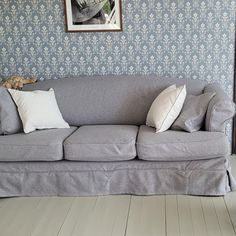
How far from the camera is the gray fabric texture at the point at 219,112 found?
2.68 meters

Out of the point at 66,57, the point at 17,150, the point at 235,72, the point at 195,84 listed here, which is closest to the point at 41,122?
the point at 17,150

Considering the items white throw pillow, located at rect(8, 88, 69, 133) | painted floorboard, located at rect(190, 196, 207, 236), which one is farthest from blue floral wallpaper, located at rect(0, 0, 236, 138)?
painted floorboard, located at rect(190, 196, 207, 236)

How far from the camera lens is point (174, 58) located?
11.5 feet

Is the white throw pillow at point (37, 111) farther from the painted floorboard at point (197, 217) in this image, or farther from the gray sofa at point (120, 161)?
the painted floorboard at point (197, 217)

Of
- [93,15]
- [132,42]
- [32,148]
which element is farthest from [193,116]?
[93,15]

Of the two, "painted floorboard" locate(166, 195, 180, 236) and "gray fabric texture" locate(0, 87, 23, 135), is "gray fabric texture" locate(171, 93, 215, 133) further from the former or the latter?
"gray fabric texture" locate(0, 87, 23, 135)

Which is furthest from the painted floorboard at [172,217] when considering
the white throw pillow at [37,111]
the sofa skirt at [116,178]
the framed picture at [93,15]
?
the framed picture at [93,15]

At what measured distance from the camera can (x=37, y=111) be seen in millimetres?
3037

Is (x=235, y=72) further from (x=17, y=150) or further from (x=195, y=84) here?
(x=17, y=150)

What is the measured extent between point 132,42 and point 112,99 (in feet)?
2.08

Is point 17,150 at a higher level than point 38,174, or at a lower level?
higher

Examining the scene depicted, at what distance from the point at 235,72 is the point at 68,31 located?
1.72 m

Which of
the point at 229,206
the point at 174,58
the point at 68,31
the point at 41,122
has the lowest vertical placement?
the point at 229,206

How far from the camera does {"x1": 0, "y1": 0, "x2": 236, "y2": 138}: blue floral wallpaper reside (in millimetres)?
3416
